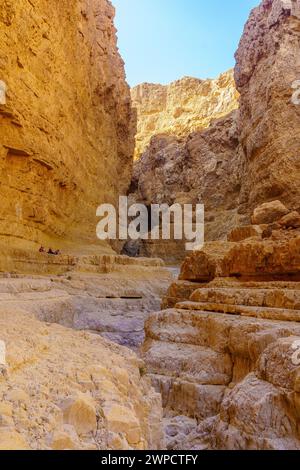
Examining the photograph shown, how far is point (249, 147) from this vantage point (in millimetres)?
24328

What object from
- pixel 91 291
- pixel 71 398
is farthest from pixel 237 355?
pixel 91 291

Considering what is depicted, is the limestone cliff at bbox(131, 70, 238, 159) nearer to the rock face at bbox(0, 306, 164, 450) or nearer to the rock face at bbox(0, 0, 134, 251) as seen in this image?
the rock face at bbox(0, 0, 134, 251)

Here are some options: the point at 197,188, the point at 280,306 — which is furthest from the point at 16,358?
the point at 197,188

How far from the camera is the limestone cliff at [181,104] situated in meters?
45.2

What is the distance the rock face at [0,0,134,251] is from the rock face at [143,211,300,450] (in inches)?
349

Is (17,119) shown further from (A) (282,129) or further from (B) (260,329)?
(A) (282,129)

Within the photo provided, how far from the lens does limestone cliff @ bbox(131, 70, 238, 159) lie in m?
45.2

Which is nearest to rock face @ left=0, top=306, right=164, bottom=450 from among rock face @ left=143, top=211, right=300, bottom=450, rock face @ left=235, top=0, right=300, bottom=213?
rock face @ left=143, top=211, right=300, bottom=450

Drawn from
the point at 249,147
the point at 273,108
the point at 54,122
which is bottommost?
the point at 54,122

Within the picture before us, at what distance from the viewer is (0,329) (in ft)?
13.3

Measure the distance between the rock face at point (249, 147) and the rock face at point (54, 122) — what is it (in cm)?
960

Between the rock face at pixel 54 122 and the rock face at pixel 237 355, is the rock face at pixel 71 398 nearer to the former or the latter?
the rock face at pixel 237 355

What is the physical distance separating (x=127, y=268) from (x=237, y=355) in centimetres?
949

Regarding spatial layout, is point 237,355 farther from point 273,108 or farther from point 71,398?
point 273,108
